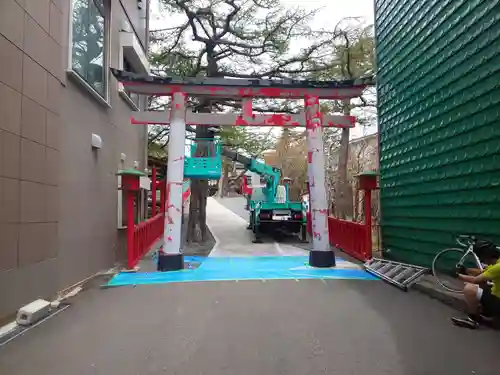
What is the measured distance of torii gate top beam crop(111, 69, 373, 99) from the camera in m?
9.08

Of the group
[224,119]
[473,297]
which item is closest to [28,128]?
[224,119]

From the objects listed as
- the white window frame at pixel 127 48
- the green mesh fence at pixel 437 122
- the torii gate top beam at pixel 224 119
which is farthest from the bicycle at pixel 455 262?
the white window frame at pixel 127 48

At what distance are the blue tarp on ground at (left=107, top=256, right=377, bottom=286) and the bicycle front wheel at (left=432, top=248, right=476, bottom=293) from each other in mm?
1271

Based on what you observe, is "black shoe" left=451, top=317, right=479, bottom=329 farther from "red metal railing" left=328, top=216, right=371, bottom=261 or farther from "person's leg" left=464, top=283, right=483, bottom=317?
"red metal railing" left=328, top=216, right=371, bottom=261

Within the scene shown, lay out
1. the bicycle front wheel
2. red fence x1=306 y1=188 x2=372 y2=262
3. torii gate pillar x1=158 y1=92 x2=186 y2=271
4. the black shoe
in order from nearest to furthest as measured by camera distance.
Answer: the black shoe, the bicycle front wheel, torii gate pillar x1=158 y1=92 x2=186 y2=271, red fence x1=306 y1=188 x2=372 y2=262

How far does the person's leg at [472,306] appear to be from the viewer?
4543 millimetres

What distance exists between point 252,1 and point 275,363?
13.3m

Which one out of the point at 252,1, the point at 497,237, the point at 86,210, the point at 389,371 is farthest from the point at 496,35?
the point at 252,1

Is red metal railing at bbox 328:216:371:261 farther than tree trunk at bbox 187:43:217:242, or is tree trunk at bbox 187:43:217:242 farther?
tree trunk at bbox 187:43:217:242

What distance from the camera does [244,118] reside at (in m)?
9.48

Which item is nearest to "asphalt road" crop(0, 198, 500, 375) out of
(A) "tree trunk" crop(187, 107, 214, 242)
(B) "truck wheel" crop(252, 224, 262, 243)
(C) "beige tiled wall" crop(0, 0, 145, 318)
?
(C) "beige tiled wall" crop(0, 0, 145, 318)

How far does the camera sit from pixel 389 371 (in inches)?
139

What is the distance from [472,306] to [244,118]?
6178 mm

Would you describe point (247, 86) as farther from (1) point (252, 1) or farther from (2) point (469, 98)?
(1) point (252, 1)
